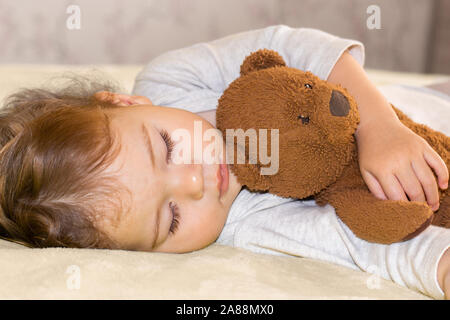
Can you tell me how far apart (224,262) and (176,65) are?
1.85 ft

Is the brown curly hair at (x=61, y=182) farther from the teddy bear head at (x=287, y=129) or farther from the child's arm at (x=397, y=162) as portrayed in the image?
the child's arm at (x=397, y=162)

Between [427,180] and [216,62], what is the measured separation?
1.73 ft

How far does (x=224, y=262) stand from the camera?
2.08 feet

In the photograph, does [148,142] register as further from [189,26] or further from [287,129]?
[189,26]

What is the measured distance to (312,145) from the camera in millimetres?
704

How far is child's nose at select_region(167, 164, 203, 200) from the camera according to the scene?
729mm

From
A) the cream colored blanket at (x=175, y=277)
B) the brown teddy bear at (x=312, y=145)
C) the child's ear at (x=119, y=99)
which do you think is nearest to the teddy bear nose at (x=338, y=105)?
the brown teddy bear at (x=312, y=145)

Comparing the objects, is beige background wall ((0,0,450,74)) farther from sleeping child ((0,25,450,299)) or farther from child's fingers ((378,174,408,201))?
child's fingers ((378,174,408,201))

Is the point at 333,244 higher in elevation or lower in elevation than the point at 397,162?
lower

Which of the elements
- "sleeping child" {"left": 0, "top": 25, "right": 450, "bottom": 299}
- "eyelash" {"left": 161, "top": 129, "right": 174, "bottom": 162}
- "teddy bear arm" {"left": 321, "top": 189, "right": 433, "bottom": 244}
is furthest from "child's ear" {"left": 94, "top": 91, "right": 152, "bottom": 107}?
"teddy bear arm" {"left": 321, "top": 189, "right": 433, "bottom": 244}

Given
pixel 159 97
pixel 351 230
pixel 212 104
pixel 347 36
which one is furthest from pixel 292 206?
pixel 347 36

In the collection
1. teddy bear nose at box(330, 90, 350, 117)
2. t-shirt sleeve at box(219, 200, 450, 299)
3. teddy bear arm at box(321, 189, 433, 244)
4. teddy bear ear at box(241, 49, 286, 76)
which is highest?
teddy bear ear at box(241, 49, 286, 76)

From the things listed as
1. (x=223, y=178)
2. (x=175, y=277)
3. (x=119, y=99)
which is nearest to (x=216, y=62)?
(x=119, y=99)

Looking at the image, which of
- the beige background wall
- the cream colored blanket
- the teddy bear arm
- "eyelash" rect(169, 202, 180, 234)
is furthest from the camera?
the beige background wall
